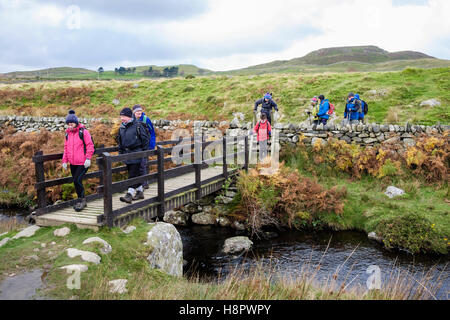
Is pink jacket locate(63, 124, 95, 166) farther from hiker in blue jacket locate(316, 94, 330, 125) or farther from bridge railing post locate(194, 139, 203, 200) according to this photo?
hiker in blue jacket locate(316, 94, 330, 125)

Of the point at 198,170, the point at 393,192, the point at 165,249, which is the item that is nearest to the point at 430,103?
the point at 393,192

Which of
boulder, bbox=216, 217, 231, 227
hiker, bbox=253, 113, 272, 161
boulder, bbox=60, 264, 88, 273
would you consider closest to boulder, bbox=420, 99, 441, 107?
hiker, bbox=253, 113, 272, 161

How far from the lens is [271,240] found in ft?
35.3

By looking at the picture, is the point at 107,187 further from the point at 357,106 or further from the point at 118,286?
the point at 357,106

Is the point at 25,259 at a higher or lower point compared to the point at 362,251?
higher

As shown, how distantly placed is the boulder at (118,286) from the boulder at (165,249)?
1.16 meters

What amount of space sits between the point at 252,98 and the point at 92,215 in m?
18.3

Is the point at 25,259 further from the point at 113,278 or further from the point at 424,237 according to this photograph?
the point at 424,237

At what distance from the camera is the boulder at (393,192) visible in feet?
39.8

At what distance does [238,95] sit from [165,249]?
62.8 ft

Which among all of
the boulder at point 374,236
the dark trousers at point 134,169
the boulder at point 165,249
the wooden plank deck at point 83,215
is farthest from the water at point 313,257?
the dark trousers at point 134,169

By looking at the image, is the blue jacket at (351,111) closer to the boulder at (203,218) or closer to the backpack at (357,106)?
the backpack at (357,106)
